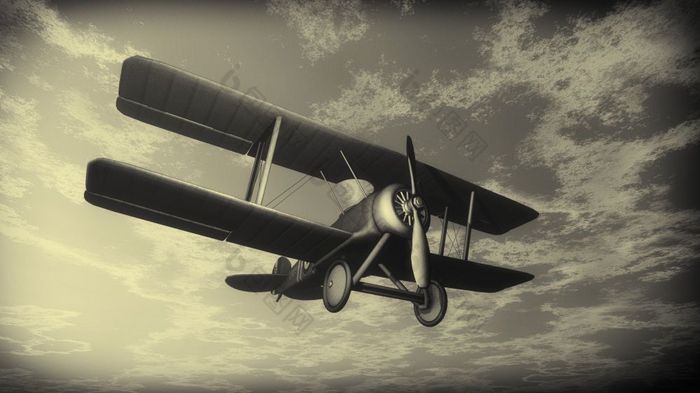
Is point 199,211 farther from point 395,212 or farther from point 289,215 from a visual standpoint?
point 395,212

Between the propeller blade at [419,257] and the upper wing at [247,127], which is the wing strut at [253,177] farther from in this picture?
the propeller blade at [419,257]

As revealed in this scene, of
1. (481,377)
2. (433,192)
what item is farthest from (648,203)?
(481,377)

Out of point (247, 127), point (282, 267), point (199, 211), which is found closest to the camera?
point (199, 211)

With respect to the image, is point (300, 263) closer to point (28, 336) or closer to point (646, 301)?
A: point (646, 301)

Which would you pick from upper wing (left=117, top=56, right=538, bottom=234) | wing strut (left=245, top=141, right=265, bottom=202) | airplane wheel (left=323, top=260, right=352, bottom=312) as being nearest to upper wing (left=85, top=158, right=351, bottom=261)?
airplane wheel (left=323, top=260, right=352, bottom=312)

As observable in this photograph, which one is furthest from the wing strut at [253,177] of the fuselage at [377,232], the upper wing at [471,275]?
the upper wing at [471,275]

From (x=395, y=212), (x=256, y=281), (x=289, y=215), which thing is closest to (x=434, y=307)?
(x=395, y=212)
